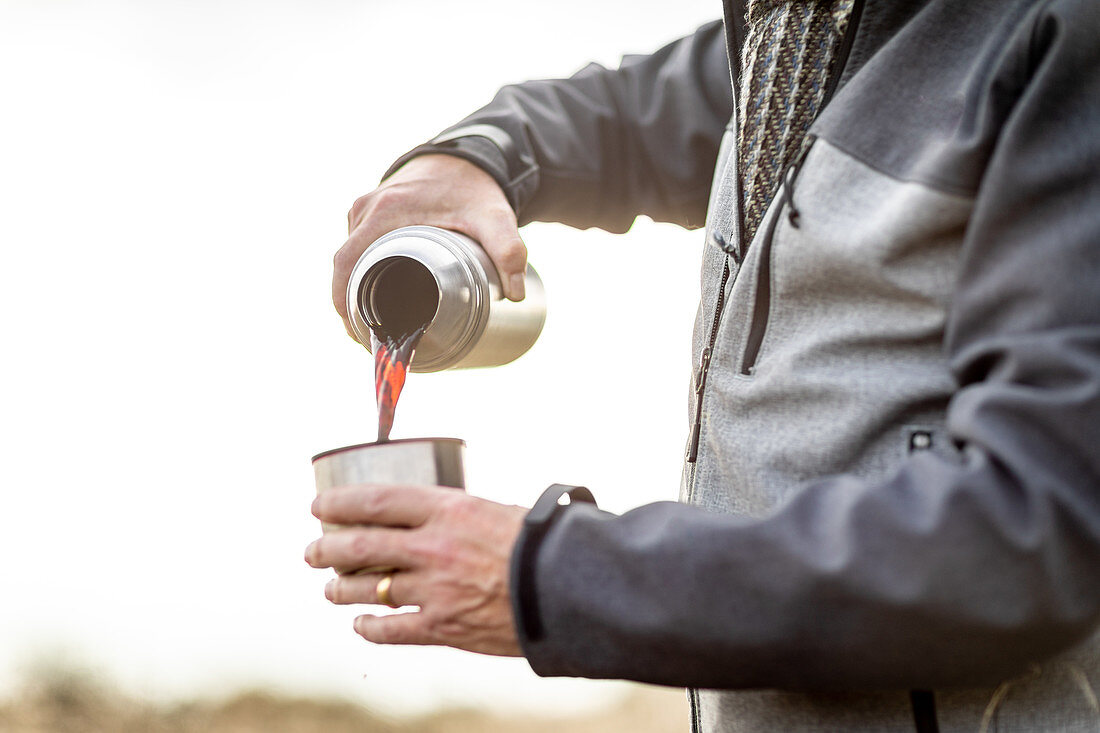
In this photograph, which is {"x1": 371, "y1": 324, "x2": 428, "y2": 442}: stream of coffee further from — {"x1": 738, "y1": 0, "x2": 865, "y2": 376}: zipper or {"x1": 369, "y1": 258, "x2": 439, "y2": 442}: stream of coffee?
{"x1": 738, "y1": 0, "x2": 865, "y2": 376}: zipper

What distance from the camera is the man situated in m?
0.68

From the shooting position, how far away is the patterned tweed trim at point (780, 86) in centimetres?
103

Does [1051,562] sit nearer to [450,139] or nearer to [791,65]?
[791,65]

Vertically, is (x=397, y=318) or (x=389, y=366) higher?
(x=397, y=318)

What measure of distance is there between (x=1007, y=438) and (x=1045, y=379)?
54mm

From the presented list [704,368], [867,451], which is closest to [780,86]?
[704,368]

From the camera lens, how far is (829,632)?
0.70 metres

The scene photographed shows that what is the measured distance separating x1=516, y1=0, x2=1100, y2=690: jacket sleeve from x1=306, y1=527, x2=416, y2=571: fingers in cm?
15

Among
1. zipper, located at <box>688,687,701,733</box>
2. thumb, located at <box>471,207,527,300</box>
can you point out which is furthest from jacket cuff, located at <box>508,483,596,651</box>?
thumb, located at <box>471,207,527,300</box>

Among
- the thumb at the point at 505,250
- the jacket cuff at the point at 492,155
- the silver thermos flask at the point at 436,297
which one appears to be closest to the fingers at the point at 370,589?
the silver thermos flask at the point at 436,297

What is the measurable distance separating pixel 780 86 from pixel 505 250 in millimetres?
441

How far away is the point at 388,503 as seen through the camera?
856mm

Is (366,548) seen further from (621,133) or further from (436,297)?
(621,133)

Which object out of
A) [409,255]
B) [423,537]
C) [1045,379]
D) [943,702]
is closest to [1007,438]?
[1045,379]
